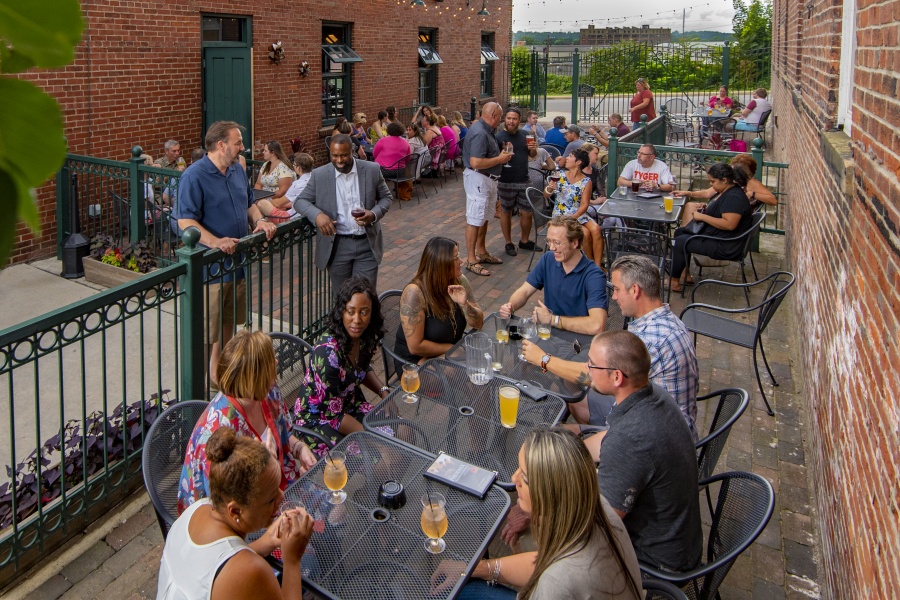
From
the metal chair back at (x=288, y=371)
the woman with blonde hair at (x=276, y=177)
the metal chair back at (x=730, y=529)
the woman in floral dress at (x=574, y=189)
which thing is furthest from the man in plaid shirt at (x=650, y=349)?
the woman with blonde hair at (x=276, y=177)

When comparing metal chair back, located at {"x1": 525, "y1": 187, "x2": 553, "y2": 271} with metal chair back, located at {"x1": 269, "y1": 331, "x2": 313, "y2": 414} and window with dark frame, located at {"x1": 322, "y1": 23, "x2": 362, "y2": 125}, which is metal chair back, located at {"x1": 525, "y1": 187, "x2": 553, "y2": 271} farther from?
window with dark frame, located at {"x1": 322, "y1": 23, "x2": 362, "y2": 125}

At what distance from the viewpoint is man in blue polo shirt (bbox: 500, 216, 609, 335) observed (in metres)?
4.66

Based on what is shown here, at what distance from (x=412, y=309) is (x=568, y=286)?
1.03 m

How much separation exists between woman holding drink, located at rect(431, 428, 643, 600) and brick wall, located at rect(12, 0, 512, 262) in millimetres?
4229

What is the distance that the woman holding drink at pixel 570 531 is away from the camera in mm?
2229

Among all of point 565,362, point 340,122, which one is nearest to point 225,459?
point 565,362

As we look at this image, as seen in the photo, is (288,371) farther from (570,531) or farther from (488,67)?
(488,67)

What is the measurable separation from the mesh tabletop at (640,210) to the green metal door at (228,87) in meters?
5.77

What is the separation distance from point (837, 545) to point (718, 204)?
4.58 metres

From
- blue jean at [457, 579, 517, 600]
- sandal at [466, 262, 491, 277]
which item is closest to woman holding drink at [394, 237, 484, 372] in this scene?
blue jean at [457, 579, 517, 600]

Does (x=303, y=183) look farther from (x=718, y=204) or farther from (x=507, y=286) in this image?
(x=718, y=204)

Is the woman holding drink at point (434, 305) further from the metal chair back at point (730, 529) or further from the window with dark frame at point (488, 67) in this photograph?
the window with dark frame at point (488, 67)

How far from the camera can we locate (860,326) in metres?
2.84

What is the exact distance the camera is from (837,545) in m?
3.09
